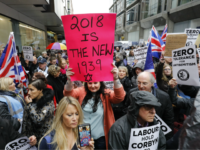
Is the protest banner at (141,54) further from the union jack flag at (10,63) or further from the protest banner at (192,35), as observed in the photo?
the union jack flag at (10,63)

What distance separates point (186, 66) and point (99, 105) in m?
1.47

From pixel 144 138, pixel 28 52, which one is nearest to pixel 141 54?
pixel 144 138

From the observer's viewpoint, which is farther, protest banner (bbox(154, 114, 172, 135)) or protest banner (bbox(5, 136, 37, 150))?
protest banner (bbox(154, 114, 172, 135))

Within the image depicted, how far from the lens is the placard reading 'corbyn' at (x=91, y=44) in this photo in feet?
6.48

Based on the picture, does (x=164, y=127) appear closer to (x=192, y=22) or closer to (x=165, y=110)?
(x=165, y=110)

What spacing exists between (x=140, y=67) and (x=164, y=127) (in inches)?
68.2

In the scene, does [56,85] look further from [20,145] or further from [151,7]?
[151,7]

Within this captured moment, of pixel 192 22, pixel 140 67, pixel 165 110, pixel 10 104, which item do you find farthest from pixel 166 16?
pixel 10 104

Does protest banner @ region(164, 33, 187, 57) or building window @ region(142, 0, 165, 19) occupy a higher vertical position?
building window @ region(142, 0, 165, 19)

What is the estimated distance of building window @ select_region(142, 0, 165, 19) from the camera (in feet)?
67.5

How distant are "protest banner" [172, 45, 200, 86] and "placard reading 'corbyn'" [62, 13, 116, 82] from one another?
115 cm

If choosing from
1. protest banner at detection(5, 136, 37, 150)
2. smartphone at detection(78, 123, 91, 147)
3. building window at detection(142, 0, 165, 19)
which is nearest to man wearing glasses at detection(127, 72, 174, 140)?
smartphone at detection(78, 123, 91, 147)

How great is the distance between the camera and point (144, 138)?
64.2 inches

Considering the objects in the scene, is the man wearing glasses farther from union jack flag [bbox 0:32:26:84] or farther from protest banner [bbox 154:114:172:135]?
union jack flag [bbox 0:32:26:84]
